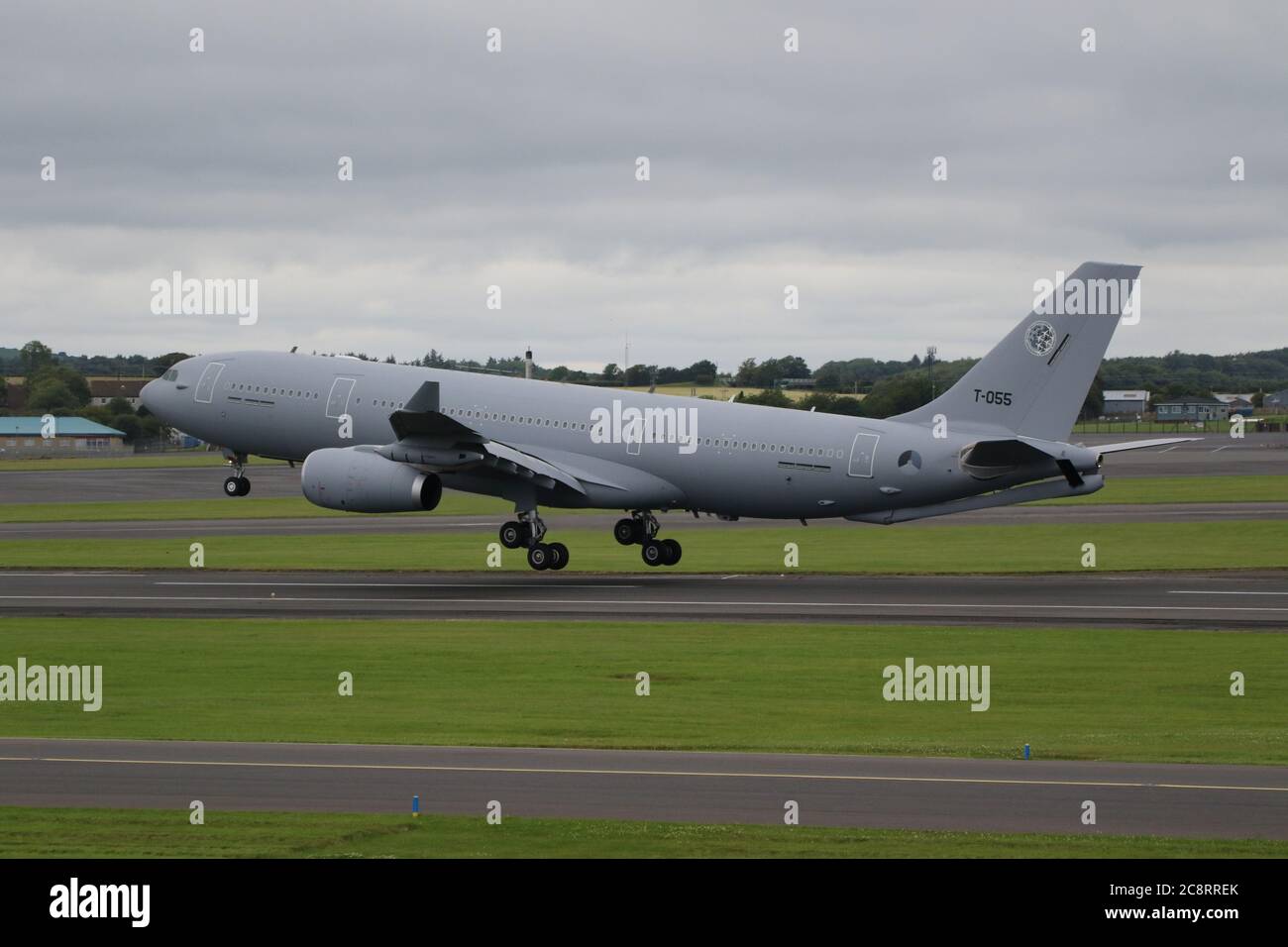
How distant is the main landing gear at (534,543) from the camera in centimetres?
5169

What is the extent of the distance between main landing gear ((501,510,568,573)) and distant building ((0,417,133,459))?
383ft

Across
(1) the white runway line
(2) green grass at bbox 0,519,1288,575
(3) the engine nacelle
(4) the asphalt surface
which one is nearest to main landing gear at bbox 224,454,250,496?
(2) green grass at bbox 0,519,1288,575

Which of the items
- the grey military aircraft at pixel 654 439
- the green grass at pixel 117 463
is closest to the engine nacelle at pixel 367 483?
the grey military aircraft at pixel 654 439

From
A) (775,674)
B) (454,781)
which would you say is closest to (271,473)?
(775,674)

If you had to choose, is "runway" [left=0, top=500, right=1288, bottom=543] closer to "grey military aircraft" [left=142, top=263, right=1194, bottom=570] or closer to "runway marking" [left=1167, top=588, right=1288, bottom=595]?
"grey military aircraft" [left=142, top=263, right=1194, bottom=570]

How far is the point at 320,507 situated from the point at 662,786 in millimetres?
62125

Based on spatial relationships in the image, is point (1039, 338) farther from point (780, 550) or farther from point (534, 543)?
point (780, 550)

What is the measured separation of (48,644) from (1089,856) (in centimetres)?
2685

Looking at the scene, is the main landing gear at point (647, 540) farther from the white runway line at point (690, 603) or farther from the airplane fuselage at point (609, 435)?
the white runway line at point (690, 603)

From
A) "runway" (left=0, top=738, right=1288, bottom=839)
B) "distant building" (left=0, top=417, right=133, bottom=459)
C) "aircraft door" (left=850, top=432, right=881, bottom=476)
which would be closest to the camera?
"runway" (left=0, top=738, right=1288, bottom=839)

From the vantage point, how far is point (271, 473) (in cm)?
12769

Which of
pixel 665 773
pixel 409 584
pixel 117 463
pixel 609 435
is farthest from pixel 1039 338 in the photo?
pixel 117 463

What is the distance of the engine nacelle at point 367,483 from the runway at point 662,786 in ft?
79.4

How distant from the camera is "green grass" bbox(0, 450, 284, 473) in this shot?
13300 centimetres
